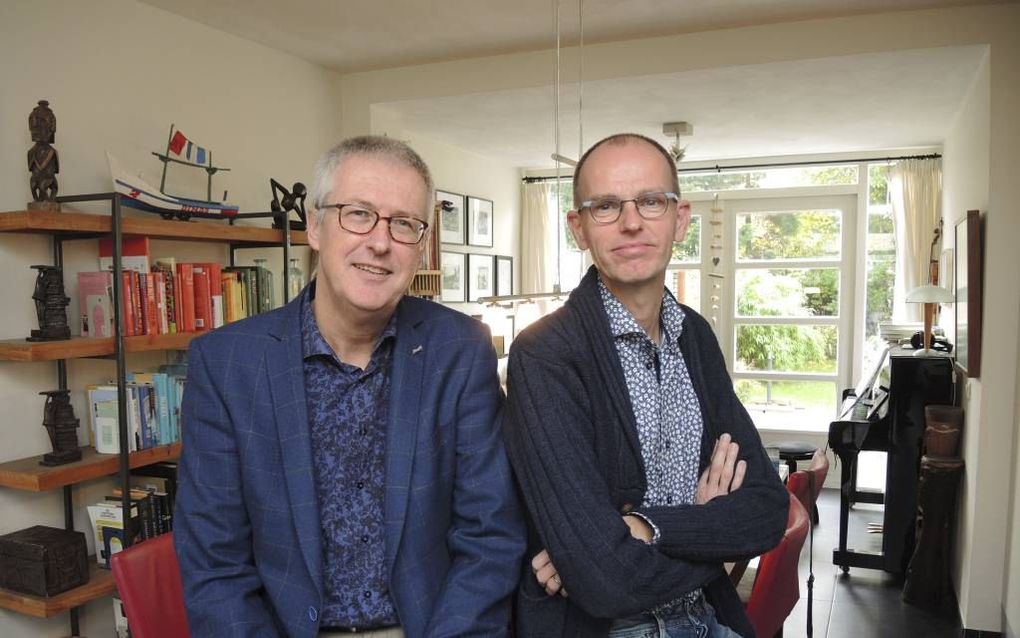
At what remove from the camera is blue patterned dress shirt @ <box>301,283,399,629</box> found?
56.8 inches

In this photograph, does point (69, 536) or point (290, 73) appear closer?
point (69, 536)

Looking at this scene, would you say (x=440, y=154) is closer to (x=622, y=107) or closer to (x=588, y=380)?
(x=622, y=107)

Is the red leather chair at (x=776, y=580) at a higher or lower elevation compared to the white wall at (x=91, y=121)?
lower

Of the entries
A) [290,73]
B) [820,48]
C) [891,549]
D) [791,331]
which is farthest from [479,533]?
[791,331]

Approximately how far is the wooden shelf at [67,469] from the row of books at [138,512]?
0.14 meters

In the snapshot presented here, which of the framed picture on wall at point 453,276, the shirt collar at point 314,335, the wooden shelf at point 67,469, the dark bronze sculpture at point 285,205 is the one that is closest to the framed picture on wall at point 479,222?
the framed picture on wall at point 453,276

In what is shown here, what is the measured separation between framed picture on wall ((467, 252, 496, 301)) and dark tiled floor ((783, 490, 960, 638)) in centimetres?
317

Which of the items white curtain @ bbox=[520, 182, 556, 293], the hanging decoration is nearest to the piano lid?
the hanging decoration

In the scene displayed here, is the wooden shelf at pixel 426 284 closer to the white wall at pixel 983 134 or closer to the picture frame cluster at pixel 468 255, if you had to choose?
the picture frame cluster at pixel 468 255

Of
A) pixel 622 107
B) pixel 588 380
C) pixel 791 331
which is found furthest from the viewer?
pixel 791 331

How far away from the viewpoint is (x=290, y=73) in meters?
4.11

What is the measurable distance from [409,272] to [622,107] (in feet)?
11.2

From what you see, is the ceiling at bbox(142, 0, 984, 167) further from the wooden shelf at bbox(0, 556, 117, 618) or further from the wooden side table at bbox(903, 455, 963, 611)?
the wooden shelf at bbox(0, 556, 117, 618)

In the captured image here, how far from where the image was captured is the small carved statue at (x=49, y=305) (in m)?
2.69
